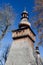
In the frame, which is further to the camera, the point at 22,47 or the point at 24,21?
the point at 24,21

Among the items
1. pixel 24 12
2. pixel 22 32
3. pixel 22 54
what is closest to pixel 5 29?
pixel 24 12

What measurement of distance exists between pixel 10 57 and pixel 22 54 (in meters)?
1.04

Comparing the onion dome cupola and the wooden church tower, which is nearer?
the wooden church tower

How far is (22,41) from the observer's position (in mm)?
13211

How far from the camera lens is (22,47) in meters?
12.8

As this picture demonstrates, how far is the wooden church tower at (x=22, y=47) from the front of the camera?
11992 mm

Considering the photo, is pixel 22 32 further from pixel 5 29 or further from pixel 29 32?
pixel 5 29

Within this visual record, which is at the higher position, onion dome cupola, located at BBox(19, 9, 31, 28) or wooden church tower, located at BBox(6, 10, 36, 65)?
onion dome cupola, located at BBox(19, 9, 31, 28)

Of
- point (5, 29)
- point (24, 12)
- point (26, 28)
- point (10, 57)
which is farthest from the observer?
point (5, 29)

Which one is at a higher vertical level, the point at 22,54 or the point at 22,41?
the point at 22,41

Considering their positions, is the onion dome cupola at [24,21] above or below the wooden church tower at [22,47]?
above

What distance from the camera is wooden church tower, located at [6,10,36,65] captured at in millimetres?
11992

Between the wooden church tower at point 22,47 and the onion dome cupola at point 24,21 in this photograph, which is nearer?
the wooden church tower at point 22,47

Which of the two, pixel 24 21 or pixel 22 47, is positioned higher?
pixel 24 21
